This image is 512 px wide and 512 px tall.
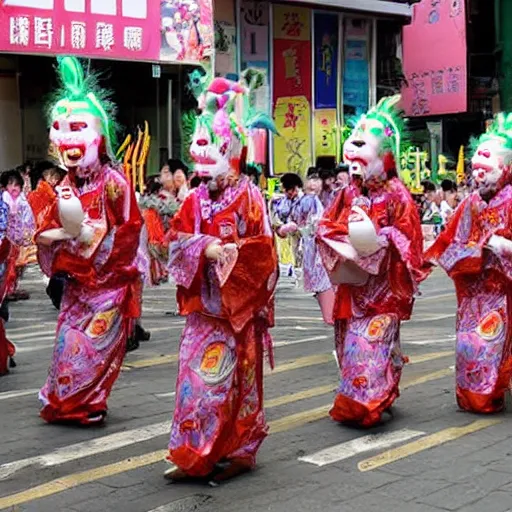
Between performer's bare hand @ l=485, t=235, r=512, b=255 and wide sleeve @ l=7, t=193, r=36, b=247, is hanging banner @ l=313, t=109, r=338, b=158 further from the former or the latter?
performer's bare hand @ l=485, t=235, r=512, b=255

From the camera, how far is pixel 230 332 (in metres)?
4.71

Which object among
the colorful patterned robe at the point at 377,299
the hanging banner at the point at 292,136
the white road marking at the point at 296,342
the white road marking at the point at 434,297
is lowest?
the white road marking at the point at 296,342

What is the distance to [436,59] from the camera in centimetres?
2494

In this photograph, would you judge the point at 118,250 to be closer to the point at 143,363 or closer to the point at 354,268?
the point at 354,268

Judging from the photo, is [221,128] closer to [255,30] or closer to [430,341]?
[430,341]

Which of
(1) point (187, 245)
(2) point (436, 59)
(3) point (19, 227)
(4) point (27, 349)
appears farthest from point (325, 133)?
(1) point (187, 245)

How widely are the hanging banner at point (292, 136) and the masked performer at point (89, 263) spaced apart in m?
13.8

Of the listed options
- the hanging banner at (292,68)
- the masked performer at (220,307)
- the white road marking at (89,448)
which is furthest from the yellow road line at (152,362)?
the hanging banner at (292,68)

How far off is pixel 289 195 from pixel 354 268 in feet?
18.5

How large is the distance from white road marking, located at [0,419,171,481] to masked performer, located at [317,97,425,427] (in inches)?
43.7

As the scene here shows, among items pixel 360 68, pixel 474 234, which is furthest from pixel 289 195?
pixel 360 68

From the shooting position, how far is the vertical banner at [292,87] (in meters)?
19.8

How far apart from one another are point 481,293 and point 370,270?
0.84m

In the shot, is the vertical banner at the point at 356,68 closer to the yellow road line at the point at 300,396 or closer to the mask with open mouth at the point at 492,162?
the yellow road line at the point at 300,396
